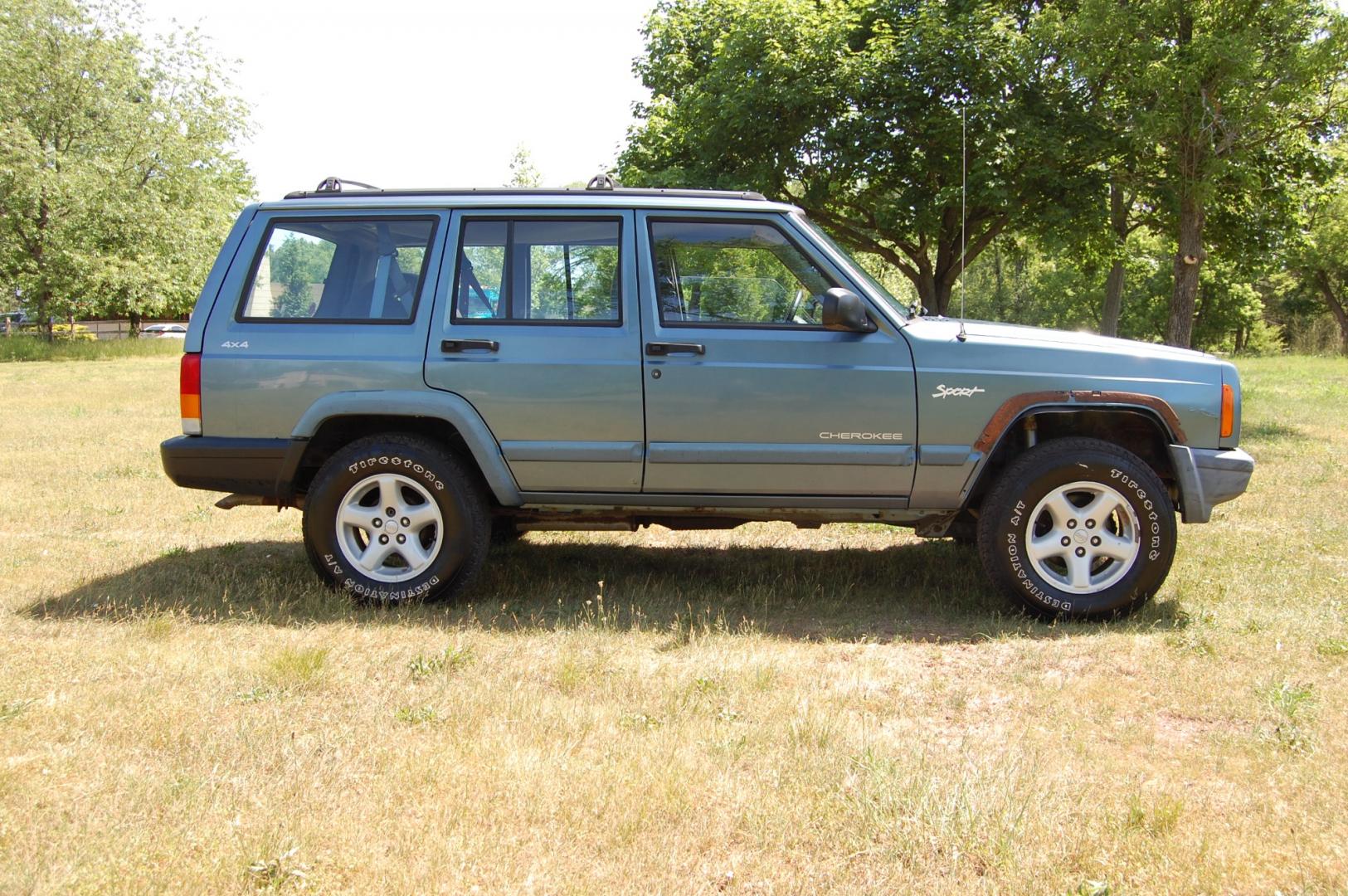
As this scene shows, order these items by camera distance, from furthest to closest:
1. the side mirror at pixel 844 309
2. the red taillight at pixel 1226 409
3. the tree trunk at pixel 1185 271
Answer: the tree trunk at pixel 1185 271 < the red taillight at pixel 1226 409 < the side mirror at pixel 844 309

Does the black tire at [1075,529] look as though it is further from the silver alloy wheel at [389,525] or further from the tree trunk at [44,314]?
the tree trunk at [44,314]

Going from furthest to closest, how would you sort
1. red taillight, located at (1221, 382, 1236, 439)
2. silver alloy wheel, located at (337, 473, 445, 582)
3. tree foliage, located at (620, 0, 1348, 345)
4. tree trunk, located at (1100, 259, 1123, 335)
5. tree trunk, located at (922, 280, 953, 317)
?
tree trunk, located at (1100, 259, 1123, 335) < tree trunk, located at (922, 280, 953, 317) < tree foliage, located at (620, 0, 1348, 345) < silver alloy wheel, located at (337, 473, 445, 582) < red taillight, located at (1221, 382, 1236, 439)

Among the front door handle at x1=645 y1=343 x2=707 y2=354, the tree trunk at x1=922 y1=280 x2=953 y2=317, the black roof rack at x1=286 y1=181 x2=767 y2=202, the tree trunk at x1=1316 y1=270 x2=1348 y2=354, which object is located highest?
the tree trunk at x1=1316 y1=270 x2=1348 y2=354

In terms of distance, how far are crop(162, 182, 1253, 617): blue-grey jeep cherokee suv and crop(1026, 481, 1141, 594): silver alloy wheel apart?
0.04 feet

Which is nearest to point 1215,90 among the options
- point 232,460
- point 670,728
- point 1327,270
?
point 232,460

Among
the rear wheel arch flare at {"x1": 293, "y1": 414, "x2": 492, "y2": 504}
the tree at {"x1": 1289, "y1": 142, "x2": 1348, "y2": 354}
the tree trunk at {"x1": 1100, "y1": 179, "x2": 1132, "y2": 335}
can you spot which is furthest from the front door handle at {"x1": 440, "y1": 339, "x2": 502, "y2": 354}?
the tree at {"x1": 1289, "y1": 142, "x2": 1348, "y2": 354}

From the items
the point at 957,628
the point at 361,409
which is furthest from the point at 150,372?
the point at 957,628

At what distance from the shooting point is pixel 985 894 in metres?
2.77

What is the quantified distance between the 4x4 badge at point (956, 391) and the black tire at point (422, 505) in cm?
235

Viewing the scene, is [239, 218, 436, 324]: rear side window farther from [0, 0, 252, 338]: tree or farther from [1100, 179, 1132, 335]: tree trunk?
[0, 0, 252, 338]: tree

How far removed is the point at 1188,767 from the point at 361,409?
394cm

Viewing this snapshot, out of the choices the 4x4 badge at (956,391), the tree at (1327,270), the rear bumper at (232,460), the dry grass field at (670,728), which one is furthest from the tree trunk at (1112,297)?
the rear bumper at (232,460)

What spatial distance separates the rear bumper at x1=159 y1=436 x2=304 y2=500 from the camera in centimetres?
542

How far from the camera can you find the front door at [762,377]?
5.21 meters
